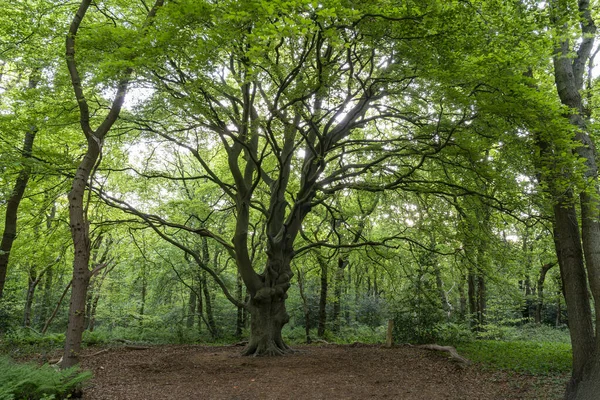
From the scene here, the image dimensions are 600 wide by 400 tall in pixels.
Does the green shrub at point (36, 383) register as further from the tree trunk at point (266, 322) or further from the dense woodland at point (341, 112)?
the tree trunk at point (266, 322)

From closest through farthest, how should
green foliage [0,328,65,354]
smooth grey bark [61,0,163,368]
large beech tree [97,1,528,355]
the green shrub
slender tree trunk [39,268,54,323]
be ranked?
the green shrub → large beech tree [97,1,528,355] → smooth grey bark [61,0,163,368] → green foliage [0,328,65,354] → slender tree trunk [39,268,54,323]

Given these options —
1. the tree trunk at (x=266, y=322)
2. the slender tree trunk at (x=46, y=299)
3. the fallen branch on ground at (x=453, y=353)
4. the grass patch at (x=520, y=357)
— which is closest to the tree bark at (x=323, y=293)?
the tree trunk at (x=266, y=322)

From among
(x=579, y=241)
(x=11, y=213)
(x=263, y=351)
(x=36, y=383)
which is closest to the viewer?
(x=36, y=383)

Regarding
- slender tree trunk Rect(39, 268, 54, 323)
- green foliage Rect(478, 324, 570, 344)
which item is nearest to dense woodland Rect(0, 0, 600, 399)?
green foliage Rect(478, 324, 570, 344)

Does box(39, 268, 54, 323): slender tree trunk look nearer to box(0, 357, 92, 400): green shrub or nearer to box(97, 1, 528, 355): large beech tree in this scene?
box(97, 1, 528, 355): large beech tree

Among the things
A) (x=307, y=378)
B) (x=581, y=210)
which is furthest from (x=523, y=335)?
(x=307, y=378)

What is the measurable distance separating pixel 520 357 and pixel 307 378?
A: 5.08 meters

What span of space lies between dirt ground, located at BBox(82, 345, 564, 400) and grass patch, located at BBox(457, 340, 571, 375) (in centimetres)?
53

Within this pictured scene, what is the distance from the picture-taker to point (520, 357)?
830cm

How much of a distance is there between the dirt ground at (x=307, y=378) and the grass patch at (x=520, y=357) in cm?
53

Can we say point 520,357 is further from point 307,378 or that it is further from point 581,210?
point 307,378

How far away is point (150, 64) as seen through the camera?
5699 millimetres

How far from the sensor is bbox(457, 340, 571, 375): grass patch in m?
7.23

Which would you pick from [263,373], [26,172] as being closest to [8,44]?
[26,172]
